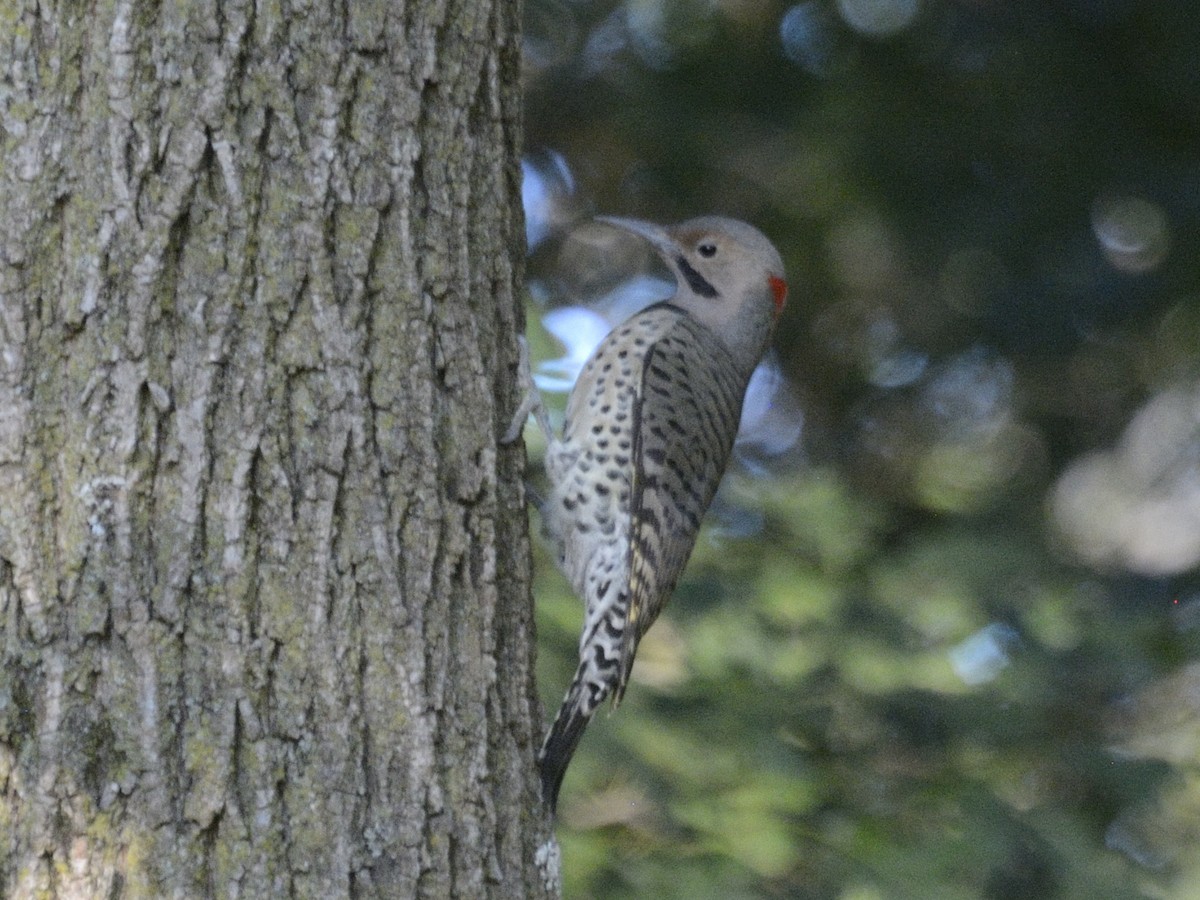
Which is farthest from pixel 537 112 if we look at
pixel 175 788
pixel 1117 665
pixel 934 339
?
pixel 175 788

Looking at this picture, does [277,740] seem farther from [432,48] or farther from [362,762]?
[432,48]

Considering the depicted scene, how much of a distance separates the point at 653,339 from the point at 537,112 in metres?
2.83

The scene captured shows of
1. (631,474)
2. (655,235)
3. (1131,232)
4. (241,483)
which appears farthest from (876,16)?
(241,483)

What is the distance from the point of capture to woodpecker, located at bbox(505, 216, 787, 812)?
3.15 meters

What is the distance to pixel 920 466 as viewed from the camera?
20.2 ft

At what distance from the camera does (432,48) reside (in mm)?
2154

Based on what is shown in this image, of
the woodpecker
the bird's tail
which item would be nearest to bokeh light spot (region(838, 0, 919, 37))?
the woodpecker

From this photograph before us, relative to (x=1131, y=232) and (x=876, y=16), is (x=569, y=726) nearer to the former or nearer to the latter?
(x=1131, y=232)

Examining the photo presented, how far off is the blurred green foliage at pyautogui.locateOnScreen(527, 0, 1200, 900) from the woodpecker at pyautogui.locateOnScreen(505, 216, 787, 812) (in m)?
0.31

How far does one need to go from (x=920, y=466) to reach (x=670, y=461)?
2996 millimetres

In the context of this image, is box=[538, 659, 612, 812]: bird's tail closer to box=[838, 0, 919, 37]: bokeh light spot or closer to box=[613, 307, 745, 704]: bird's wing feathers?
box=[613, 307, 745, 704]: bird's wing feathers

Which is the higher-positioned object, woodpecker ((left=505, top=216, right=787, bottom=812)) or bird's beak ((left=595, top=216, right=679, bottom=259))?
bird's beak ((left=595, top=216, right=679, bottom=259))

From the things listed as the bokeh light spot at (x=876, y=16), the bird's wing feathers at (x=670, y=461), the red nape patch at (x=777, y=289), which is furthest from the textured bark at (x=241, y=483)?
the bokeh light spot at (x=876, y=16)

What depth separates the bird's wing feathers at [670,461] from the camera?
3.22m
